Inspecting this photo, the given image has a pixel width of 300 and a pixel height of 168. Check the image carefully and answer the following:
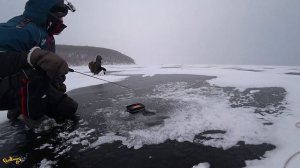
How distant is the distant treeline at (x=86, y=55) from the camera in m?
25.2

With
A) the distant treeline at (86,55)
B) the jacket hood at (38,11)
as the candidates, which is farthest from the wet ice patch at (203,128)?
the distant treeline at (86,55)

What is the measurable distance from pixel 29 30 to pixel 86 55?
2370 centimetres

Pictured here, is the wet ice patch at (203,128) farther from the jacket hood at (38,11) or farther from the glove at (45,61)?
the jacket hood at (38,11)

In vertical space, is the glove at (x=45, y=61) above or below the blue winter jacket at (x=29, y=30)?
below

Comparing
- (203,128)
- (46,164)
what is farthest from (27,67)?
(203,128)

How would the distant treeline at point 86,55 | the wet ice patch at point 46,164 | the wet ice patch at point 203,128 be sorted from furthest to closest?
the distant treeline at point 86,55 < the wet ice patch at point 203,128 < the wet ice patch at point 46,164

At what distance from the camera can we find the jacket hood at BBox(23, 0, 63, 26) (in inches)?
133

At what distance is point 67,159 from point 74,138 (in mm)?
533

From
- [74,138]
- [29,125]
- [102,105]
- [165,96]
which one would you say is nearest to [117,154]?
[74,138]

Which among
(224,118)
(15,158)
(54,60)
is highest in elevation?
(54,60)

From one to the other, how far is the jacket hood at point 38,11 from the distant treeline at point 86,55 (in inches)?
877

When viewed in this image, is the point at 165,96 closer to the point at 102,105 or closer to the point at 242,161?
the point at 102,105

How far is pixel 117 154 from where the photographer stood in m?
2.43

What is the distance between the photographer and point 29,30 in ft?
9.87
